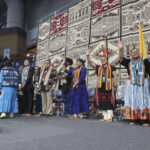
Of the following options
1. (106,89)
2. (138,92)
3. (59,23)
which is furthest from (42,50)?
(138,92)

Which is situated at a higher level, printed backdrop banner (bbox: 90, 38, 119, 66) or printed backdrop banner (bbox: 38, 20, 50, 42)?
printed backdrop banner (bbox: 38, 20, 50, 42)

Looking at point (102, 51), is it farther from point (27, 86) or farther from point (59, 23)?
point (59, 23)

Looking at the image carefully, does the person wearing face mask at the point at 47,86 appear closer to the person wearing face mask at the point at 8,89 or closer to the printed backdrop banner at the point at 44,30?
the person wearing face mask at the point at 8,89

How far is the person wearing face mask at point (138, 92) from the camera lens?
9.11ft

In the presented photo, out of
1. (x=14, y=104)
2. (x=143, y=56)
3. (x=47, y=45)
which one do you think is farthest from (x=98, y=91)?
(x=47, y=45)

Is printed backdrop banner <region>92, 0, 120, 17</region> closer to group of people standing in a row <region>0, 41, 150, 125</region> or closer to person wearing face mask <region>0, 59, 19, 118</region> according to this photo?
group of people standing in a row <region>0, 41, 150, 125</region>

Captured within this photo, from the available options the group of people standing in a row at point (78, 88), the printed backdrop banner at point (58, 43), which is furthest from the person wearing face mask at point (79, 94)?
the printed backdrop banner at point (58, 43)

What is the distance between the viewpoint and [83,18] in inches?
232

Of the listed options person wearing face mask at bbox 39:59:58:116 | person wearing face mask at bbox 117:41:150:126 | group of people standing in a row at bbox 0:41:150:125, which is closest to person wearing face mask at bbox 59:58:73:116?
group of people standing in a row at bbox 0:41:150:125

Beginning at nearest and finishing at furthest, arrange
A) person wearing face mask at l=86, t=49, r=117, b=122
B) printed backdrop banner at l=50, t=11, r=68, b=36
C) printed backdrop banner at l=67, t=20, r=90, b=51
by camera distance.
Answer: person wearing face mask at l=86, t=49, r=117, b=122
printed backdrop banner at l=67, t=20, r=90, b=51
printed backdrop banner at l=50, t=11, r=68, b=36

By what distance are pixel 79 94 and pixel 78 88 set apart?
12 centimetres

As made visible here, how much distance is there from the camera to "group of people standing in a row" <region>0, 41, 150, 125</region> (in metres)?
2.84

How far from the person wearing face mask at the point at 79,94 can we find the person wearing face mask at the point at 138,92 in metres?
0.97

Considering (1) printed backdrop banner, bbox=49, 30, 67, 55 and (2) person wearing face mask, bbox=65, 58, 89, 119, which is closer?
(2) person wearing face mask, bbox=65, 58, 89, 119
